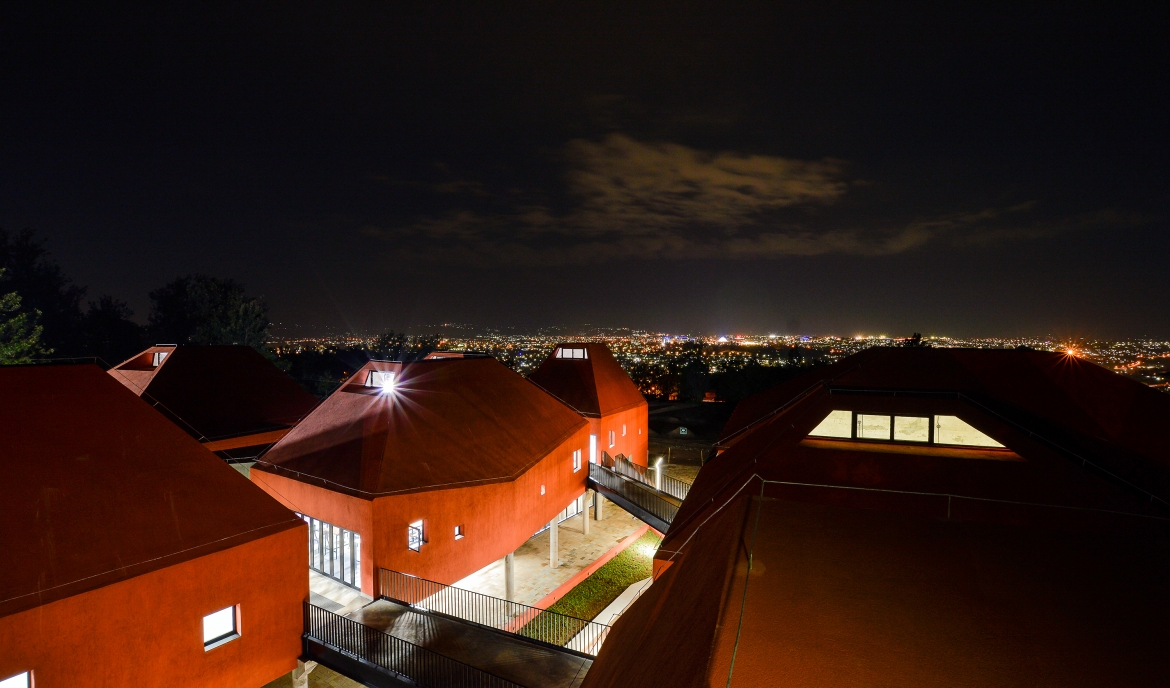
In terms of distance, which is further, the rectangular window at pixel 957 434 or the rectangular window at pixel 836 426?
the rectangular window at pixel 836 426

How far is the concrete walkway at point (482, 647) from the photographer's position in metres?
11.0

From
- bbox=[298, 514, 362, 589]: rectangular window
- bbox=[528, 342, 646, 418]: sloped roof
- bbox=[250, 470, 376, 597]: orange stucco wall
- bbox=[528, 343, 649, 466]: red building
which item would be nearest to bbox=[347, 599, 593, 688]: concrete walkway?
bbox=[250, 470, 376, 597]: orange stucco wall

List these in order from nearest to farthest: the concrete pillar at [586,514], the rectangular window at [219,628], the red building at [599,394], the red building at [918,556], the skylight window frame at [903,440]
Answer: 1. the red building at [918,556]
2. the rectangular window at [219,628]
3. the skylight window frame at [903,440]
4. the concrete pillar at [586,514]
5. the red building at [599,394]

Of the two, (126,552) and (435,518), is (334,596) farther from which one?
(126,552)

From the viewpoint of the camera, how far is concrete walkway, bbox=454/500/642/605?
19.5m

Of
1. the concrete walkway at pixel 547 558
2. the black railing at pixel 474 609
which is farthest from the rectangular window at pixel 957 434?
the concrete walkway at pixel 547 558

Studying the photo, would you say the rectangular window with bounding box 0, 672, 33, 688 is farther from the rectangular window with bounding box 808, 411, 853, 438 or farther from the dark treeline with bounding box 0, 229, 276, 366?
the dark treeline with bounding box 0, 229, 276, 366

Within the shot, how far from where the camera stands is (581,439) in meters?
24.4

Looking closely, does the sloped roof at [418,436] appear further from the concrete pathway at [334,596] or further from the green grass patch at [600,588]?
the green grass patch at [600,588]

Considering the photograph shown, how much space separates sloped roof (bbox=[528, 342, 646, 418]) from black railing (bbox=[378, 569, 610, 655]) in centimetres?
1125

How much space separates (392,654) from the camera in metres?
11.4

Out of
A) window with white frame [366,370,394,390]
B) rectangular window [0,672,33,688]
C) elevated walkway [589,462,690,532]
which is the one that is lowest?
elevated walkway [589,462,690,532]

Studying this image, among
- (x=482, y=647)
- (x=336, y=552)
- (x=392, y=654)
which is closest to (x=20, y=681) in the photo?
(x=392, y=654)

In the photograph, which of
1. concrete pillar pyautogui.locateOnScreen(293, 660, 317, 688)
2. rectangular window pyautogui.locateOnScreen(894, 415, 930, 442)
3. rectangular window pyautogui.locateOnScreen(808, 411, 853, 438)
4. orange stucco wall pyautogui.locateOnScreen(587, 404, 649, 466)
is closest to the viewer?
concrete pillar pyautogui.locateOnScreen(293, 660, 317, 688)
